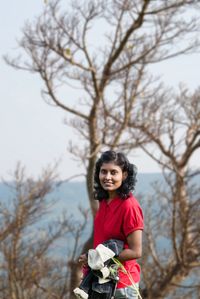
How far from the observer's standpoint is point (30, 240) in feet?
45.7

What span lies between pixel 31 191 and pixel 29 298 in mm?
2332

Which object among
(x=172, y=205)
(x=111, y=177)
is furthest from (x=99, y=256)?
(x=172, y=205)

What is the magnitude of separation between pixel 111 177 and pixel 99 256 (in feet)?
1.18

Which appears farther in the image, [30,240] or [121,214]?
[30,240]

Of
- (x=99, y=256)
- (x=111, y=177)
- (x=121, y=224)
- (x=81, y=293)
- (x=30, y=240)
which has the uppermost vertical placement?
(x=111, y=177)

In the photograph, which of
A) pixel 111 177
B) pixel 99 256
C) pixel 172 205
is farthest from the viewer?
pixel 172 205

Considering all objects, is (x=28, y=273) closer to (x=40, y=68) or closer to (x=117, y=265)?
(x=40, y=68)

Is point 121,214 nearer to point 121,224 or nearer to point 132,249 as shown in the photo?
point 121,224

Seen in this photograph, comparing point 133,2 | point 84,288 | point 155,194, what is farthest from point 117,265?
point 155,194

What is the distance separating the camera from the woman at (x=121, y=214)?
2412 mm

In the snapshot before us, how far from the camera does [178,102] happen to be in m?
12.7

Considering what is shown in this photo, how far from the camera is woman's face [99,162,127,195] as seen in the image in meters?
2.55

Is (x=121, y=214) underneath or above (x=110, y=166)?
underneath

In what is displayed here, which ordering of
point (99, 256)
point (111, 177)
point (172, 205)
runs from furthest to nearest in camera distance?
point (172, 205) < point (111, 177) < point (99, 256)
